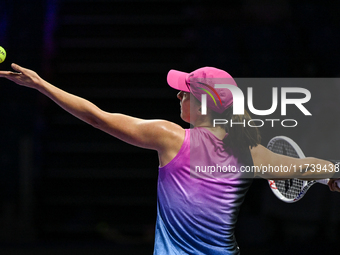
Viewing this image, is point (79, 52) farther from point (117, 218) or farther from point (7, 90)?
point (117, 218)

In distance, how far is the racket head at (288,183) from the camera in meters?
2.00

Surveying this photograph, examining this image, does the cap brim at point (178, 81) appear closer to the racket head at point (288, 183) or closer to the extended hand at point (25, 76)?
the extended hand at point (25, 76)

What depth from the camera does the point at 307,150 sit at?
12.3 feet

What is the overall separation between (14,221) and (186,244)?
110 inches

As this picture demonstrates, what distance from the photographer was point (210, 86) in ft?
5.06

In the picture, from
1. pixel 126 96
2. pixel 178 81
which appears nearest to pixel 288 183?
pixel 178 81

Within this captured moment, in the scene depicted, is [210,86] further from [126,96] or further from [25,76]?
[126,96]

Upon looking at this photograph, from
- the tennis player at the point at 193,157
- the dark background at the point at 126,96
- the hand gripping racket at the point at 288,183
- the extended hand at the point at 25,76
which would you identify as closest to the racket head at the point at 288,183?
the hand gripping racket at the point at 288,183

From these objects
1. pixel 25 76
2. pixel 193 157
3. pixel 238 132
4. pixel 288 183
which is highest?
pixel 25 76

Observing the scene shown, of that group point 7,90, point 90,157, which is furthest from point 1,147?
point 90,157

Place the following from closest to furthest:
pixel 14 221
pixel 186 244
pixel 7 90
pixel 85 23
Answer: pixel 186 244, pixel 14 221, pixel 7 90, pixel 85 23

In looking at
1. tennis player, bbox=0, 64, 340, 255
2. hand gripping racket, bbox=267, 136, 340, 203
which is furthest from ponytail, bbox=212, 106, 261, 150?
hand gripping racket, bbox=267, 136, 340, 203

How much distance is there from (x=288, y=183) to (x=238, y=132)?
39.3 inches

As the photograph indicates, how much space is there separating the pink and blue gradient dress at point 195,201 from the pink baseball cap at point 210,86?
0.12m
